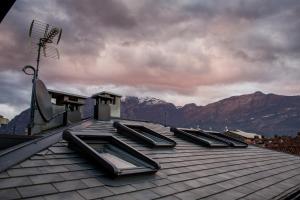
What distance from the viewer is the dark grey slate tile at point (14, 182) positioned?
15.7 ft

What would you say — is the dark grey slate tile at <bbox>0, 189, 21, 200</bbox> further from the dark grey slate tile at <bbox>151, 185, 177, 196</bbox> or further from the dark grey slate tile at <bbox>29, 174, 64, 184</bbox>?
the dark grey slate tile at <bbox>151, 185, 177, 196</bbox>

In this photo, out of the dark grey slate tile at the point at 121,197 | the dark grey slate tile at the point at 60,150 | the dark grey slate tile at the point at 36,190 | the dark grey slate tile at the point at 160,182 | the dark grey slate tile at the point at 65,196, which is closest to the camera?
the dark grey slate tile at the point at 36,190

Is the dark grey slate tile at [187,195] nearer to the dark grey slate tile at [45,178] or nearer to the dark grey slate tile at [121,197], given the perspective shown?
the dark grey slate tile at [121,197]

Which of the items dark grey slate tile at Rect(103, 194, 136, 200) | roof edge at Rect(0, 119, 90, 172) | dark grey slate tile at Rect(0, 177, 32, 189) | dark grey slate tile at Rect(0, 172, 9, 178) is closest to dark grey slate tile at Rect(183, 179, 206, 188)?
dark grey slate tile at Rect(103, 194, 136, 200)

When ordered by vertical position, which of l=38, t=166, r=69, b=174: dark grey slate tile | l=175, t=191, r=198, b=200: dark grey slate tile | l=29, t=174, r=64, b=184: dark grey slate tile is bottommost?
l=175, t=191, r=198, b=200: dark grey slate tile

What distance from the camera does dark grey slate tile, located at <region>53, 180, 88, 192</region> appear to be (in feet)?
17.2

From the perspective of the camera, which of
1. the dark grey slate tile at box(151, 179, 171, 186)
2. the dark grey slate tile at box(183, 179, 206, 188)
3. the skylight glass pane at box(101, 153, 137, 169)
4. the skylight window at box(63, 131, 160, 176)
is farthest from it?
the dark grey slate tile at box(183, 179, 206, 188)

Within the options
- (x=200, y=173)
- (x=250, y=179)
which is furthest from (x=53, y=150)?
(x=250, y=179)

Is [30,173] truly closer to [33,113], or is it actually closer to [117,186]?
[117,186]

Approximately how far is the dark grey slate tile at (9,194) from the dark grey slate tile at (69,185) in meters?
0.75

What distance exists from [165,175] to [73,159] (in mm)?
2365

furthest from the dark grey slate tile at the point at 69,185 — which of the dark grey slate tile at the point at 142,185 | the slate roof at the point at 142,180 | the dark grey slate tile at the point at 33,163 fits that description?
the dark grey slate tile at the point at 142,185

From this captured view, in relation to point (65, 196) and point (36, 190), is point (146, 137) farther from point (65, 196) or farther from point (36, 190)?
point (36, 190)

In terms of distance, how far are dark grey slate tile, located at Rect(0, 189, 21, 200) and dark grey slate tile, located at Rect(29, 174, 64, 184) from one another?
0.55 m
